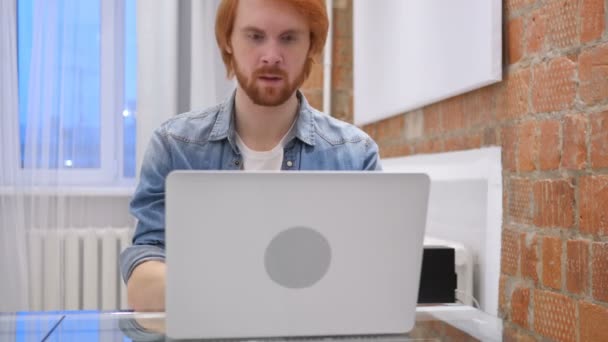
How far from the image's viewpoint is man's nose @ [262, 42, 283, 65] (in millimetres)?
1410

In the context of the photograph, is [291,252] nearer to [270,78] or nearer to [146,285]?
[146,285]

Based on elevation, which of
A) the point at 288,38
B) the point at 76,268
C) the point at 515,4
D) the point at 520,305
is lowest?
the point at 76,268

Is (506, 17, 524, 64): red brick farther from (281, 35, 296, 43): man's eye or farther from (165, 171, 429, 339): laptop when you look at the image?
(165, 171, 429, 339): laptop

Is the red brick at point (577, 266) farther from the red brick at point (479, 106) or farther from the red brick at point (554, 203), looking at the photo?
the red brick at point (479, 106)

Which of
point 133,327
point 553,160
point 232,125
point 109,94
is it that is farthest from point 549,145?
point 109,94

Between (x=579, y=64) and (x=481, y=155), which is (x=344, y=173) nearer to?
(x=579, y=64)

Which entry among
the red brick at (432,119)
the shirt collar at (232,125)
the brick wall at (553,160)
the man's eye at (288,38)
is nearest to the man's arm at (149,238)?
the shirt collar at (232,125)

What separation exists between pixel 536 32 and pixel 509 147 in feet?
1.00

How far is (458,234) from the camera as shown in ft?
6.88

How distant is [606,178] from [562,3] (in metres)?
0.43

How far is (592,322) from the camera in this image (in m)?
1.35

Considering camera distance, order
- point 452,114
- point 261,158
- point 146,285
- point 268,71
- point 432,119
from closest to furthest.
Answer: point 146,285, point 268,71, point 261,158, point 452,114, point 432,119

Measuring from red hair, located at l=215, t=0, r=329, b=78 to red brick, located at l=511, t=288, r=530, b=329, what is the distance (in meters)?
0.77

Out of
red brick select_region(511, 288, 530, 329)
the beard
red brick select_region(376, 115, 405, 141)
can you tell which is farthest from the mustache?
red brick select_region(376, 115, 405, 141)
